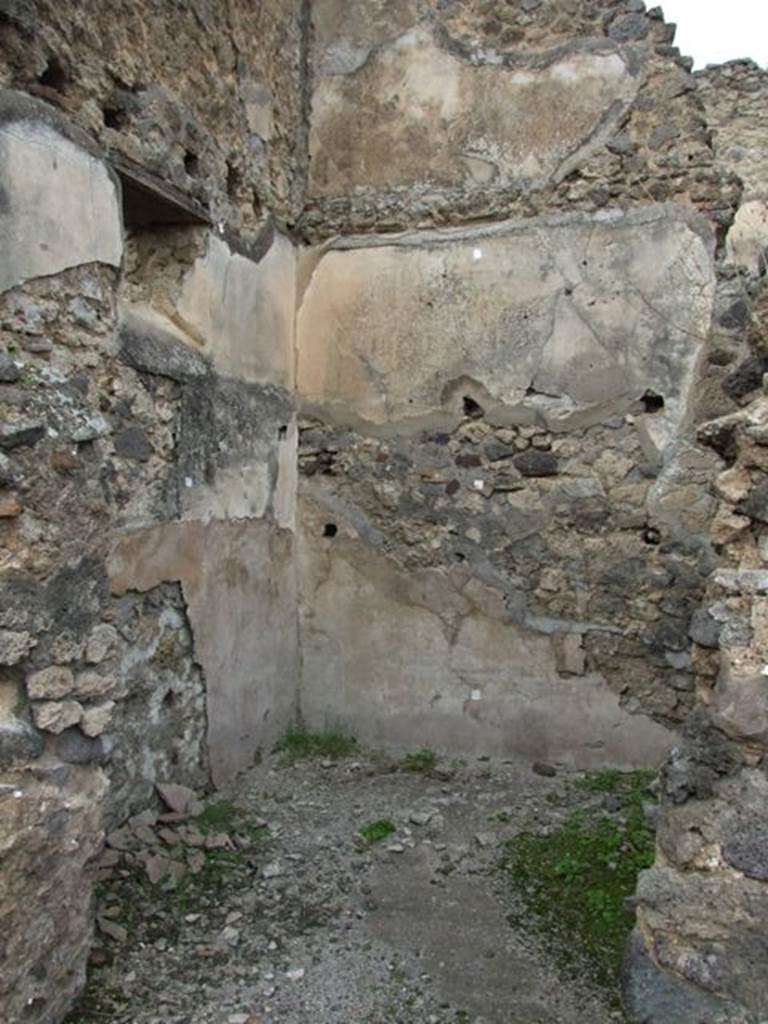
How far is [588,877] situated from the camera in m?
3.04

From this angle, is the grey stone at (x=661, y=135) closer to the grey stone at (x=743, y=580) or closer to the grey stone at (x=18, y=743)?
the grey stone at (x=743, y=580)

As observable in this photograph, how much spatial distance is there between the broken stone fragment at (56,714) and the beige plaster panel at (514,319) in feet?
8.11

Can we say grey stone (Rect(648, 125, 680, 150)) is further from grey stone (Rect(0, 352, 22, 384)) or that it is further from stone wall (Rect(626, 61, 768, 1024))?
grey stone (Rect(0, 352, 22, 384))

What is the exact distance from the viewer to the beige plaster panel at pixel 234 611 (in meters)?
3.26

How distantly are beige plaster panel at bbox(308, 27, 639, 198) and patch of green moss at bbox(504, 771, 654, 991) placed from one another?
296cm

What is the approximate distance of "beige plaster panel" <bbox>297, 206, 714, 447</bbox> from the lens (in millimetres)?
3879

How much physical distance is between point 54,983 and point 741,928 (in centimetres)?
174

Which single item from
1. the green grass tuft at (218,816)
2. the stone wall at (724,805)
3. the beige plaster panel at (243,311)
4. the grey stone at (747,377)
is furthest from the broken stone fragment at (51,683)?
the grey stone at (747,377)

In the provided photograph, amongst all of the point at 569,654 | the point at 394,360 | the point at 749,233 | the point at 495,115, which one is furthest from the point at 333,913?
the point at 749,233

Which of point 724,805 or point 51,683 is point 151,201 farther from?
point 724,805

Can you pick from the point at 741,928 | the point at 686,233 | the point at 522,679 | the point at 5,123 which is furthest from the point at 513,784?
the point at 5,123

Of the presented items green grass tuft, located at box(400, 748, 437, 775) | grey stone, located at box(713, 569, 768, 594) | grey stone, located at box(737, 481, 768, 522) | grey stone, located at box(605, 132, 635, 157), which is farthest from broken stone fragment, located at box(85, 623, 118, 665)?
grey stone, located at box(605, 132, 635, 157)

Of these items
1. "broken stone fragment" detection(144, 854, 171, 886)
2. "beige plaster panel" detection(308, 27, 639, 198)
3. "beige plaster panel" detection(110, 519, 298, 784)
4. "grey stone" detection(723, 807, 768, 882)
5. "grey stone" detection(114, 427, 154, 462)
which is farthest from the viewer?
"beige plaster panel" detection(308, 27, 639, 198)

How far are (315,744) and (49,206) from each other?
287cm
